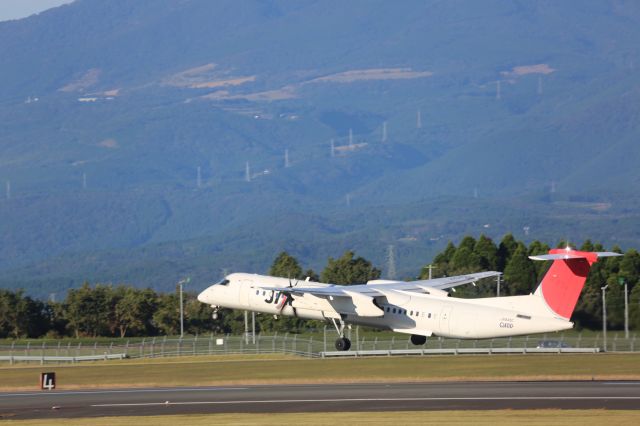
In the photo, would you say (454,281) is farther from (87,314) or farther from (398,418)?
(87,314)

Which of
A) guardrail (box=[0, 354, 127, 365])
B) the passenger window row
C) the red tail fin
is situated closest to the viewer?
the red tail fin

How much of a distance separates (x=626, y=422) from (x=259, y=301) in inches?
1297

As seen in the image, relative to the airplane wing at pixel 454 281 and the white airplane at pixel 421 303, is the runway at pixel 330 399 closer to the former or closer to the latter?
the white airplane at pixel 421 303

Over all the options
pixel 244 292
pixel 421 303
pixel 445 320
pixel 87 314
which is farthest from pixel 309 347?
pixel 87 314

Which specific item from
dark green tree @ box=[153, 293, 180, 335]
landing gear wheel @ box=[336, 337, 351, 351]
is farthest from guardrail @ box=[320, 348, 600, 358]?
dark green tree @ box=[153, 293, 180, 335]

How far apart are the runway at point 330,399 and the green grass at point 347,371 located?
3.18 meters

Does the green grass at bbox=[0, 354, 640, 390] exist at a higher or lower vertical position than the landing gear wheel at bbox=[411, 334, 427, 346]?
lower

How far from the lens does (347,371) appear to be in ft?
203

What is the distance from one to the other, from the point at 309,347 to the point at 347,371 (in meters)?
13.4

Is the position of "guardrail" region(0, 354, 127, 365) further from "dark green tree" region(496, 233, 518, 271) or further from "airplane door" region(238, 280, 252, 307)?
"dark green tree" region(496, 233, 518, 271)

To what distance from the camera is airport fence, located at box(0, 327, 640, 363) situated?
68.4m

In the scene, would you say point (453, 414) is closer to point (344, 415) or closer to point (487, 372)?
point (344, 415)

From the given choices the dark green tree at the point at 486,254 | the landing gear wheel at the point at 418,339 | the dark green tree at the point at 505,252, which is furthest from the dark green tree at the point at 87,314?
the landing gear wheel at the point at 418,339

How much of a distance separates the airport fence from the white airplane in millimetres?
3399
